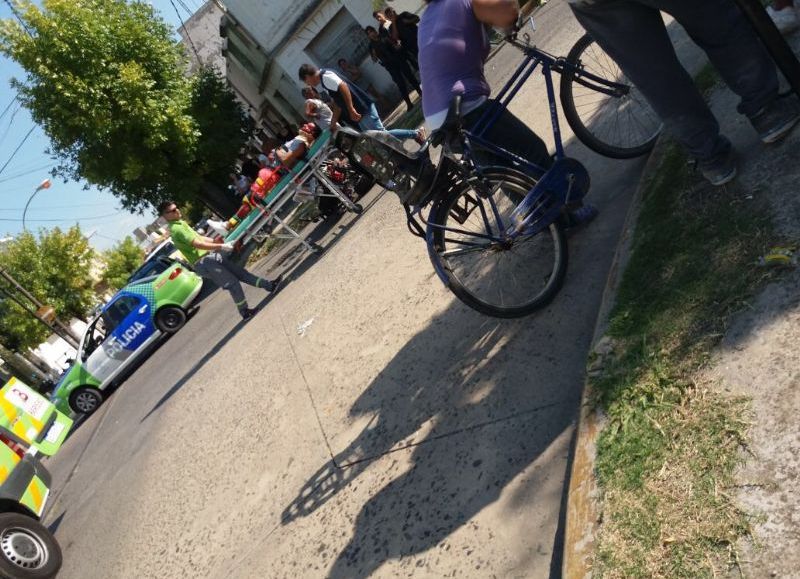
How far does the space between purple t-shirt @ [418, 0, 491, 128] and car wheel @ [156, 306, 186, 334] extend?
10.8 metres

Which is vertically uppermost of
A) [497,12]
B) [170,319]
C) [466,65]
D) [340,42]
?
[340,42]

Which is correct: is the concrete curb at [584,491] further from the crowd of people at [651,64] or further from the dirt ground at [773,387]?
the crowd of people at [651,64]

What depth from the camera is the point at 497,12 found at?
12.1ft

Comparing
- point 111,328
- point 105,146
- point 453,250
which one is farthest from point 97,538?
point 105,146

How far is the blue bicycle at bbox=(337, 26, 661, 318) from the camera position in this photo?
402 cm

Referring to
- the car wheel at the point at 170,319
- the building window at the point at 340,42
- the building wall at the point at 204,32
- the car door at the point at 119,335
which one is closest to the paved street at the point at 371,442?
the car door at the point at 119,335

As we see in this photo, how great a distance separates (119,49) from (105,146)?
11.7 feet

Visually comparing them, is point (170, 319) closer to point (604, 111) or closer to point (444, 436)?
point (604, 111)

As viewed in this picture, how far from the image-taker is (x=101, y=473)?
7.96m

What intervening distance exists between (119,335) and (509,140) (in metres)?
11.2

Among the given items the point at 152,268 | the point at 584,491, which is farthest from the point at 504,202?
the point at 152,268

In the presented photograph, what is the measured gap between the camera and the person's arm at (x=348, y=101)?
28.6ft

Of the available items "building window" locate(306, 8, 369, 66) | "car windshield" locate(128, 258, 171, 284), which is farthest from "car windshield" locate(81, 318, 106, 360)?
"building window" locate(306, 8, 369, 66)

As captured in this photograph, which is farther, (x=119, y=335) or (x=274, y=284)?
(x=119, y=335)
